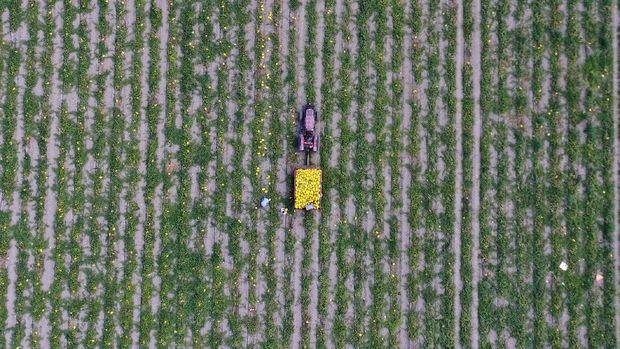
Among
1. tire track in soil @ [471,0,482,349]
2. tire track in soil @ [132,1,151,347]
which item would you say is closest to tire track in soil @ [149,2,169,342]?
tire track in soil @ [132,1,151,347]

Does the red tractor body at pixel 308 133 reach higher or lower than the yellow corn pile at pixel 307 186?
higher

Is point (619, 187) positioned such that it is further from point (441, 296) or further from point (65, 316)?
point (65, 316)

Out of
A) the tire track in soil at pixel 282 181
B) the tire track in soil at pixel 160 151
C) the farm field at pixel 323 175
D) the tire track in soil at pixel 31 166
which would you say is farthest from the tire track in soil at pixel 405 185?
the tire track in soil at pixel 31 166

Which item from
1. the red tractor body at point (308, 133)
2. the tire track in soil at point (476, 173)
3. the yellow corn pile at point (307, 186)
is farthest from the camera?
the tire track in soil at point (476, 173)

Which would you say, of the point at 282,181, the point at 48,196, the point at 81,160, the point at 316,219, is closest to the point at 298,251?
the point at 316,219

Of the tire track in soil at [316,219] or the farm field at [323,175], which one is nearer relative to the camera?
the farm field at [323,175]

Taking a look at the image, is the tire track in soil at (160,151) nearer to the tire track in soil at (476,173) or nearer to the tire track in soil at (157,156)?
the tire track in soil at (157,156)

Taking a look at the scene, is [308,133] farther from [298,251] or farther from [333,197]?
[298,251]
